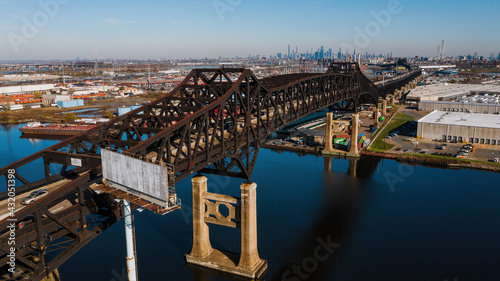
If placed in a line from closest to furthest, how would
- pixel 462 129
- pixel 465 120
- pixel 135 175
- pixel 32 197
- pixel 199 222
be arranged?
pixel 135 175 < pixel 32 197 < pixel 199 222 < pixel 462 129 < pixel 465 120

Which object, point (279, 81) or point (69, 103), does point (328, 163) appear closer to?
point (279, 81)

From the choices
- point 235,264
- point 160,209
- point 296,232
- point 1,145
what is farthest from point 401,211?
point 1,145

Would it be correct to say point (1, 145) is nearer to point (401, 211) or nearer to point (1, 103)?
point (1, 103)

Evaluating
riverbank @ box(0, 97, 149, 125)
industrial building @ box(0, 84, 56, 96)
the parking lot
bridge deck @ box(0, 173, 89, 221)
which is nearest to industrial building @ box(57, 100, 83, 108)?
riverbank @ box(0, 97, 149, 125)

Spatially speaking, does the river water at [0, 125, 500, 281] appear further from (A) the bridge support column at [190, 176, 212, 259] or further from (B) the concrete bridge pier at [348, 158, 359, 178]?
(A) the bridge support column at [190, 176, 212, 259]

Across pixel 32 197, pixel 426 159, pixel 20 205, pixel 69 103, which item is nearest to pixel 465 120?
pixel 426 159

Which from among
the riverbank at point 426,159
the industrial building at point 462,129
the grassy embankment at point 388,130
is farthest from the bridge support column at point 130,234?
the industrial building at point 462,129

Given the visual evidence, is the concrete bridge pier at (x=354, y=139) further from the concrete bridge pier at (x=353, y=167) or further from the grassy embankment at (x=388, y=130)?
the grassy embankment at (x=388, y=130)
